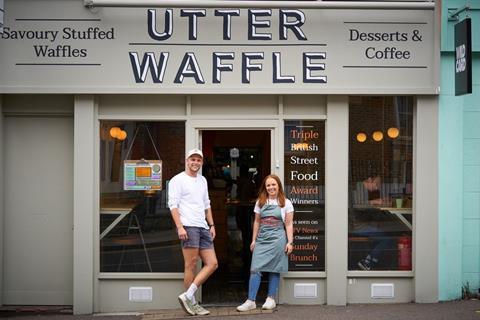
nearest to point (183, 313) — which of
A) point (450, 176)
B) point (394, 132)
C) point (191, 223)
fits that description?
point (191, 223)

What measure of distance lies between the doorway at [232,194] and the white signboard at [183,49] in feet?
6.52

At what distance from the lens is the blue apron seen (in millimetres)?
7895

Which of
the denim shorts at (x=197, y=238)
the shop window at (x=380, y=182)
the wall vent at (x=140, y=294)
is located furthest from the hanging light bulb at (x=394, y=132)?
the wall vent at (x=140, y=294)

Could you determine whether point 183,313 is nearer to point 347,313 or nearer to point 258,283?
point 258,283

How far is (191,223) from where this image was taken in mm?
7762

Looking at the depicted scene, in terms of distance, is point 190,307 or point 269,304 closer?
point 190,307

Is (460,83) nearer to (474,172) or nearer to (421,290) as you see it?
(474,172)

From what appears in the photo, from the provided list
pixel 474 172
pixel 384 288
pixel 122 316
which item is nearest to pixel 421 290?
pixel 384 288

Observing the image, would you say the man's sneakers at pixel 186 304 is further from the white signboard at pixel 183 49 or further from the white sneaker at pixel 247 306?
the white signboard at pixel 183 49

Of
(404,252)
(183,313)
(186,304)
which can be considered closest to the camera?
(186,304)

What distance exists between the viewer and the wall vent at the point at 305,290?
8.33 metres

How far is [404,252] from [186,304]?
285 centimetres

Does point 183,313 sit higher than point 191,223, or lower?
lower

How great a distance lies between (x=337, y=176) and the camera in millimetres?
8289
